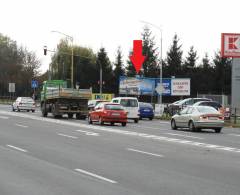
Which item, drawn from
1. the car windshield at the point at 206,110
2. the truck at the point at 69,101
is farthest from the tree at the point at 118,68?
the car windshield at the point at 206,110

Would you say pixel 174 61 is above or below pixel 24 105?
above

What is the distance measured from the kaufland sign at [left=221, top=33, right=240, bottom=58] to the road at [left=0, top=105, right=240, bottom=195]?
1313 inches

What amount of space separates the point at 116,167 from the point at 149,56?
104655mm

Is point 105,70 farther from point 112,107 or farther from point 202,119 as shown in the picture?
point 202,119

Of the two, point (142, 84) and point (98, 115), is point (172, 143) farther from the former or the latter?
point (142, 84)

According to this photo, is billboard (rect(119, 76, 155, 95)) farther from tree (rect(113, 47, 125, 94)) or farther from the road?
the road

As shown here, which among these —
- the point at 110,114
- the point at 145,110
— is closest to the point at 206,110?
the point at 110,114

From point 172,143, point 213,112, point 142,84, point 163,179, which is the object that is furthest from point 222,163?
point 142,84

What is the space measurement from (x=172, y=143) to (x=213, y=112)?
369 inches

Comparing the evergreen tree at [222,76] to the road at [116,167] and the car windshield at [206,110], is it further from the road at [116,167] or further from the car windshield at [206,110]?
the road at [116,167]

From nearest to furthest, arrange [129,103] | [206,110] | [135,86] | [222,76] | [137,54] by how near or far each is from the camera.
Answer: [206,110] → [129,103] → [135,86] → [137,54] → [222,76]

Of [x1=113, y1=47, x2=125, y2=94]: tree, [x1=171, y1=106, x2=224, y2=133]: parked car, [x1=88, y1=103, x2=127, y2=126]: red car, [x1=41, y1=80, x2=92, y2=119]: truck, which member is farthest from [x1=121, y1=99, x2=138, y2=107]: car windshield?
[x1=113, y1=47, x2=125, y2=94]: tree

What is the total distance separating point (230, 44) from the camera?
55.8 meters

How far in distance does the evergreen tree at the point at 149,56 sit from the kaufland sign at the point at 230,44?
189 feet
